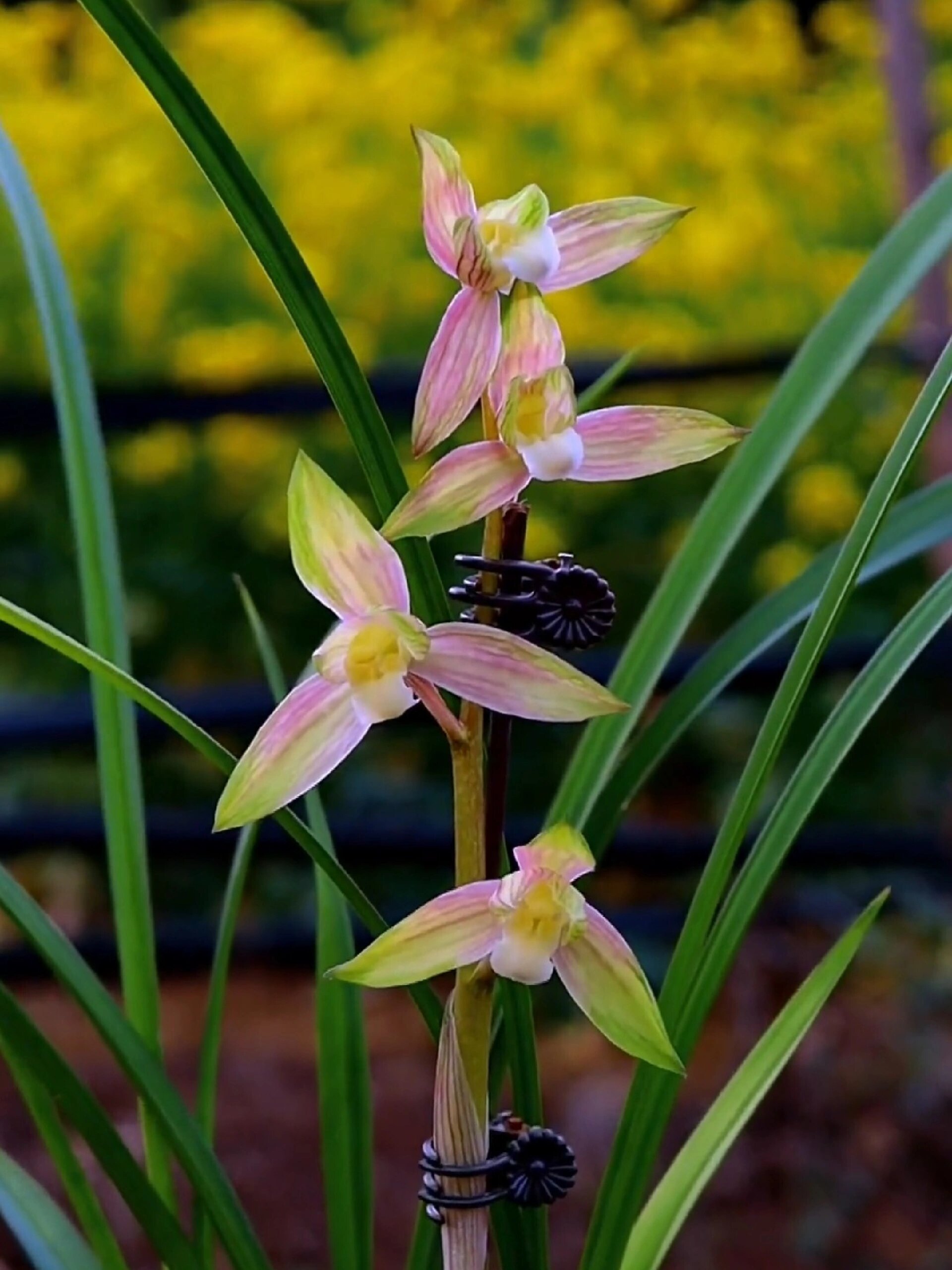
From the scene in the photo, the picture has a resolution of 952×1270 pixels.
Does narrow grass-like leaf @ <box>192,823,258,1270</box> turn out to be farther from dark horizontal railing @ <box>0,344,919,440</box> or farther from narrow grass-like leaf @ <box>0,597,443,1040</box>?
dark horizontal railing @ <box>0,344,919,440</box>

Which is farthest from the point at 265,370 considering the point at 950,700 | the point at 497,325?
the point at 497,325

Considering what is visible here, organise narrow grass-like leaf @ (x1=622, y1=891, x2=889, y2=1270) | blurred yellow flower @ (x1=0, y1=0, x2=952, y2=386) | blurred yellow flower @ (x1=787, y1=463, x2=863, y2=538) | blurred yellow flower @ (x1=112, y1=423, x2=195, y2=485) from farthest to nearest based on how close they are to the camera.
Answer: blurred yellow flower @ (x1=0, y1=0, x2=952, y2=386), blurred yellow flower @ (x1=112, y1=423, x2=195, y2=485), blurred yellow flower @ (x1=787, y1=463, x2=863, y2=538), narrow grass-like leaf @ (x1=622, y1=891, x2=889, y2=1270)

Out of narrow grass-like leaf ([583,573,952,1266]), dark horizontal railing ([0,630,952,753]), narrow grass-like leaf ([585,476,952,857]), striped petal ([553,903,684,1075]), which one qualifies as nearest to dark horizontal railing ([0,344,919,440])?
dark horizontal railing ([0,630,952,753])

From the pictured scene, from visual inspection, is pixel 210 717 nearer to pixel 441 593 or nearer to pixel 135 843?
pixel 135 843

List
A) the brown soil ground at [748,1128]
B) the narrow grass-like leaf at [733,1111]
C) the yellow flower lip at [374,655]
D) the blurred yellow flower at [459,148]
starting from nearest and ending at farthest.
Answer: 1. the yellow flower lip at [374,655]
2. the narrow grass-like leaf at [733,1111]
3. the brown soil ground at [748,1128]
4. the blurred yellow flower at [459,148]

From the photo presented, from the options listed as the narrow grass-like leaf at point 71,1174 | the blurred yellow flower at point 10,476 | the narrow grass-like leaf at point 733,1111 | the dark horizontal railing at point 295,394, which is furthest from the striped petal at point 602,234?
the blurred yellow flower at point 10,476

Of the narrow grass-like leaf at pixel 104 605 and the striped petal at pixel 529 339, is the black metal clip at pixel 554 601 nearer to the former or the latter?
the striped petal at pixel 529 339
